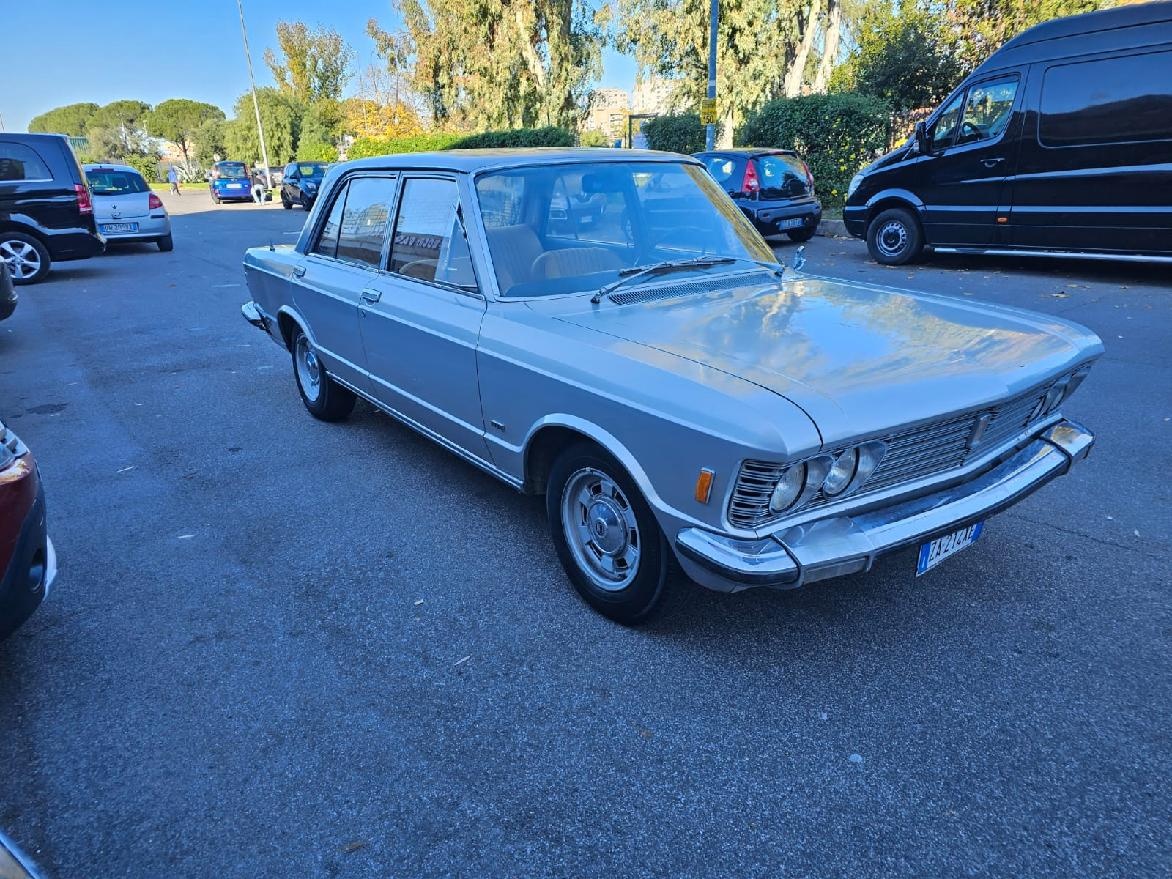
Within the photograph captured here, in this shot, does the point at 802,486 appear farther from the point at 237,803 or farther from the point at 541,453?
the point at 237,803

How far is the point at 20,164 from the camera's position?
10984 mm

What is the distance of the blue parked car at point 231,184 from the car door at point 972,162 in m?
33.2

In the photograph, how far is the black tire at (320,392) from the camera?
522cm

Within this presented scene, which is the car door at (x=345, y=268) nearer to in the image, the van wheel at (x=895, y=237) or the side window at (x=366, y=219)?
the side window at (x=366, y=219)

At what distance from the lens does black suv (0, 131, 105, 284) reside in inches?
431

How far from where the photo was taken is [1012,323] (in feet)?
10.4

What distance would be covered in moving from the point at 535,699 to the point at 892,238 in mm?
10191

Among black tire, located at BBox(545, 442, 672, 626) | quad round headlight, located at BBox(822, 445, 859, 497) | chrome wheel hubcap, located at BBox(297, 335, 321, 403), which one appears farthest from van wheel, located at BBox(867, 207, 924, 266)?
quad round headlight, located at BBox(822, 445, 859, 497)

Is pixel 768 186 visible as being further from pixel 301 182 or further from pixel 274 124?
pixel 274 124

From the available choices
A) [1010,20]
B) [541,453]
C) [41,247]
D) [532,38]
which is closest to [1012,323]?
[541,453]

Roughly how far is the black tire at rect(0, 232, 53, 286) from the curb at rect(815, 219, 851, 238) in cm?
1311

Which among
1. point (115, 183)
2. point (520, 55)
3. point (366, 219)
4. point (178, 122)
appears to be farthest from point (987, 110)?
point (178, 122)

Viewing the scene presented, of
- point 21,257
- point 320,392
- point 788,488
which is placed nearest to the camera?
point 788,488

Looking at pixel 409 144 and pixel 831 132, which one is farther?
pixel 409 144
